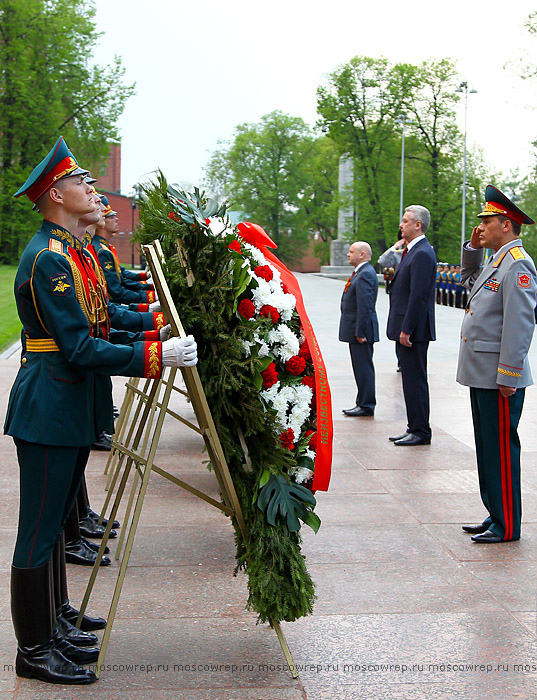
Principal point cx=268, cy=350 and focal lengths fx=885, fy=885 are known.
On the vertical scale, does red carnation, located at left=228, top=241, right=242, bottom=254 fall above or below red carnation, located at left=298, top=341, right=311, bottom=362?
above

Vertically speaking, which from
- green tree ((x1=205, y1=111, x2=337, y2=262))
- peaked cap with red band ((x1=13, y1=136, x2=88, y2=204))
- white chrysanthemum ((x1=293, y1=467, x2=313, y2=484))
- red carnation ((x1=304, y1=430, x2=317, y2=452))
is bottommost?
white chrysanthemum ((x1=293, y1=467, x2=313, y2=484))

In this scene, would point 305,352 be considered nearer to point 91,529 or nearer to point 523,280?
point 523,280

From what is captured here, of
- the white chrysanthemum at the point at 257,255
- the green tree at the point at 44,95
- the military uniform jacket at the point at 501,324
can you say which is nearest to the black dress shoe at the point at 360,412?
the military uniform jacket at the point at 501,324

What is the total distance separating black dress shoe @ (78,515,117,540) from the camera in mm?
5492

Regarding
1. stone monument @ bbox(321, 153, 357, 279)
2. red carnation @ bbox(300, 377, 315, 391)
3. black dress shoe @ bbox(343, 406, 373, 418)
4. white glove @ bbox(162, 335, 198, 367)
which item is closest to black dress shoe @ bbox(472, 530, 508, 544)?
red carnation @ bbox(300, 377, 315, 391)

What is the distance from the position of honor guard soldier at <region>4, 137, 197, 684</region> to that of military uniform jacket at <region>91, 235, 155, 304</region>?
323 centimetres

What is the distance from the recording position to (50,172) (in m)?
3.58

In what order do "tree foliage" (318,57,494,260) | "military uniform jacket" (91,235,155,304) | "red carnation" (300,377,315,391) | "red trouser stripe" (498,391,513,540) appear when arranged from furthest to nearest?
"tree foliage" (318,57,494,260) < "military uniform jacket" (91,235,155,304) < "red trouser stripe" (498,391,513,540) < "red carnation" (300,377,315,391)

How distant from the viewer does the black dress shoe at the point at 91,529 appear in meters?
5.49

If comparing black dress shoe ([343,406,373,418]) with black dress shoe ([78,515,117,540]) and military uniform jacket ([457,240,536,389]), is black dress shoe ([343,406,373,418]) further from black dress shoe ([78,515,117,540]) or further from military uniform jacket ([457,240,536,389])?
black dress shoe ([78,515,117,540])

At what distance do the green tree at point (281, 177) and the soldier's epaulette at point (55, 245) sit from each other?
2901 inches

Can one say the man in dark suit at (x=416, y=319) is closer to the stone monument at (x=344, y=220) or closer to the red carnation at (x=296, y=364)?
the red carnation at (x=296, y=364)

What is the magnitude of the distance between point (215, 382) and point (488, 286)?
2.47m

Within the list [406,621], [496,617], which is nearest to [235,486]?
[406,621]
